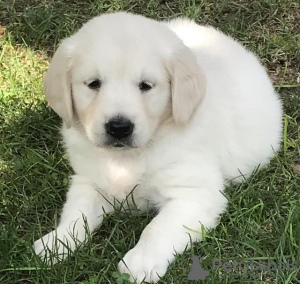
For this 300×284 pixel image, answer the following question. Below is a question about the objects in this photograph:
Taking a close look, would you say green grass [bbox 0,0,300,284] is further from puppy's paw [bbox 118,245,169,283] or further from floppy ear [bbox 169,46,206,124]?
floppy ear [bbox 169,46,206,124]

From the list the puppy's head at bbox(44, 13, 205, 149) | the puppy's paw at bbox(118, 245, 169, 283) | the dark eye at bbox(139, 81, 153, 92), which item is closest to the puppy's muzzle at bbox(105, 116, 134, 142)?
the puppy's head at bbox(44, 13, 205, 149)

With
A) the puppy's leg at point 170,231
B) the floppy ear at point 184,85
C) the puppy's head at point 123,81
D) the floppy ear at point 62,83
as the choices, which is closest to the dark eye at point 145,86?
the puppy's head at point 123,81

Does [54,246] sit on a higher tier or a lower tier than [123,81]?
lower

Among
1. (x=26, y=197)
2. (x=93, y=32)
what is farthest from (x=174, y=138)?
(x=26, y=197)

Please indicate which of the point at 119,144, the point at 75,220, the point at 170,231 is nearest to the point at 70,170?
the point at 75,220

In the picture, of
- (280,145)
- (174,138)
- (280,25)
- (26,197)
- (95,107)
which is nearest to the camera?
(95,107)

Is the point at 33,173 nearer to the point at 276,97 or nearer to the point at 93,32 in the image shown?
the point at 93,32

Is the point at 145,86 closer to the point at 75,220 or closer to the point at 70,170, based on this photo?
the point at 75,220

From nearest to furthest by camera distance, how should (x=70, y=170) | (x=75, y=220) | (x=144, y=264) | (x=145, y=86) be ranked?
(x=144, y=264), (x=145, y=86), (x=75, y=220), (x=70, y=170)
